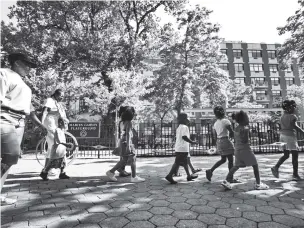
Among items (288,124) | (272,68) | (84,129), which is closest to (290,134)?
(288,124)

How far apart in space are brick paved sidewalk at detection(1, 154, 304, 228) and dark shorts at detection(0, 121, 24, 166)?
75cm

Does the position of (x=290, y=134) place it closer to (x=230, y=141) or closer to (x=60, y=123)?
(x=230, y=141)

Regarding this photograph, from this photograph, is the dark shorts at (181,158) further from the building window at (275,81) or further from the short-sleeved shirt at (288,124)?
the building window at (275,81)

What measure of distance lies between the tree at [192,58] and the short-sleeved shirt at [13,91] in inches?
765

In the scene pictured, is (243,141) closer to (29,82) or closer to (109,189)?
(109,189)

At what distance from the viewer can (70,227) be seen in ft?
7.78

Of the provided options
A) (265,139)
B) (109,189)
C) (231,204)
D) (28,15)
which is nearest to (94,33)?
(28,15)

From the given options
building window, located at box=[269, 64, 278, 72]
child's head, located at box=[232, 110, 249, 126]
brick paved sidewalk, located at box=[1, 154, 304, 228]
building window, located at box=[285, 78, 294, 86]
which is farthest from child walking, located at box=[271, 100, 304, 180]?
building window, located at box=[285, 78, 294, 86]

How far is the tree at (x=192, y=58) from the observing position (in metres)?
22.0

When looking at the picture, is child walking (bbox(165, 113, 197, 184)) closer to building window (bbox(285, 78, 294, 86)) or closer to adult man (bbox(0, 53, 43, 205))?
adult man (bbox(0, 53, 43, 205))

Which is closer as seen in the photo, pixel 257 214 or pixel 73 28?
pixel 257 214

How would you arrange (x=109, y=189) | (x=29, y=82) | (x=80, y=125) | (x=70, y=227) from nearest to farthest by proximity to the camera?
(x=70, y=227) < (x=109, y=189) < (x=80, y=125) < (x=29, y=82)

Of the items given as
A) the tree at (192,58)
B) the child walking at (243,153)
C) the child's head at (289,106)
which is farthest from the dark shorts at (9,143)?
the tree at (192,58)

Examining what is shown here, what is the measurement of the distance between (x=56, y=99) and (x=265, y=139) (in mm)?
12726
